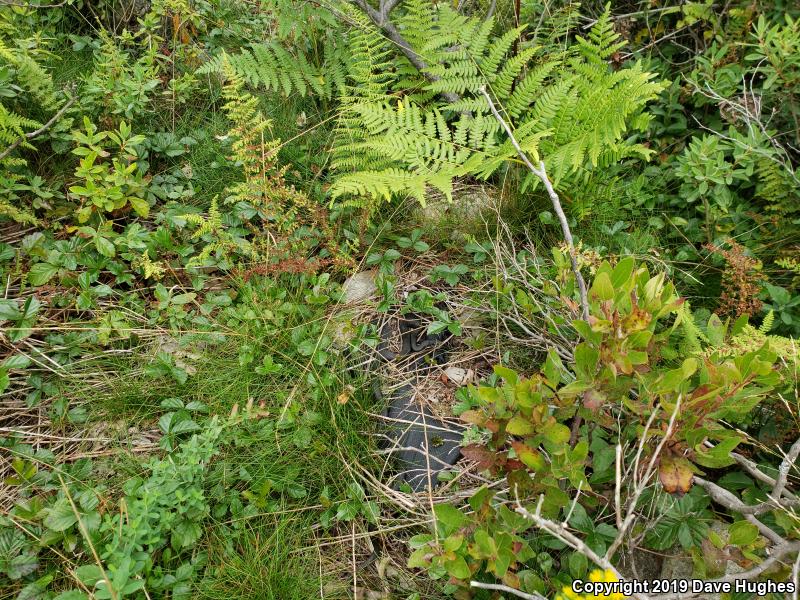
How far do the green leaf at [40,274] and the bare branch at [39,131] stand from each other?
0.58 meters

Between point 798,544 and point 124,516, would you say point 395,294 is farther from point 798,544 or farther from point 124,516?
point 798,544

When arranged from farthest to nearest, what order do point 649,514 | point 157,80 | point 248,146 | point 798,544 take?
point 157,80
point 248,146
point 649,514
point 798,544

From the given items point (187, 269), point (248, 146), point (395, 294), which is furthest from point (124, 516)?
point (248, 146)

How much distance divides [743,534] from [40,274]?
9.13ft

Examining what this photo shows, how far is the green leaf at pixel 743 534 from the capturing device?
1412mm

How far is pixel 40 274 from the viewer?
97.5 inches

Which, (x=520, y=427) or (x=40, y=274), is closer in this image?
(x=520, y=427)

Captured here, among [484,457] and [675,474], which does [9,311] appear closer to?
[484,457]

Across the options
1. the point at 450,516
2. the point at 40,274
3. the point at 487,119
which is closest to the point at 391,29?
the point at 487,119

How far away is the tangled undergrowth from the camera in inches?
63.2

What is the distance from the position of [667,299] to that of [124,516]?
1.87 metres

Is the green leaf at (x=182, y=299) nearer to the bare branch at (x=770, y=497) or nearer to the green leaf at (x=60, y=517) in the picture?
the green leaf at (x=60, y=517)

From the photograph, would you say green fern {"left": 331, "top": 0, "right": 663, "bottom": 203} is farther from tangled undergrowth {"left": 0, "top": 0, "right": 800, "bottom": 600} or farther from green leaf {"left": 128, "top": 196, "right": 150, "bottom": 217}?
green leaf {"left": 128, "top": 196, "right": 150, "bottom": 217}

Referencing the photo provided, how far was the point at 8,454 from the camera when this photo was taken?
2137 millimetres
